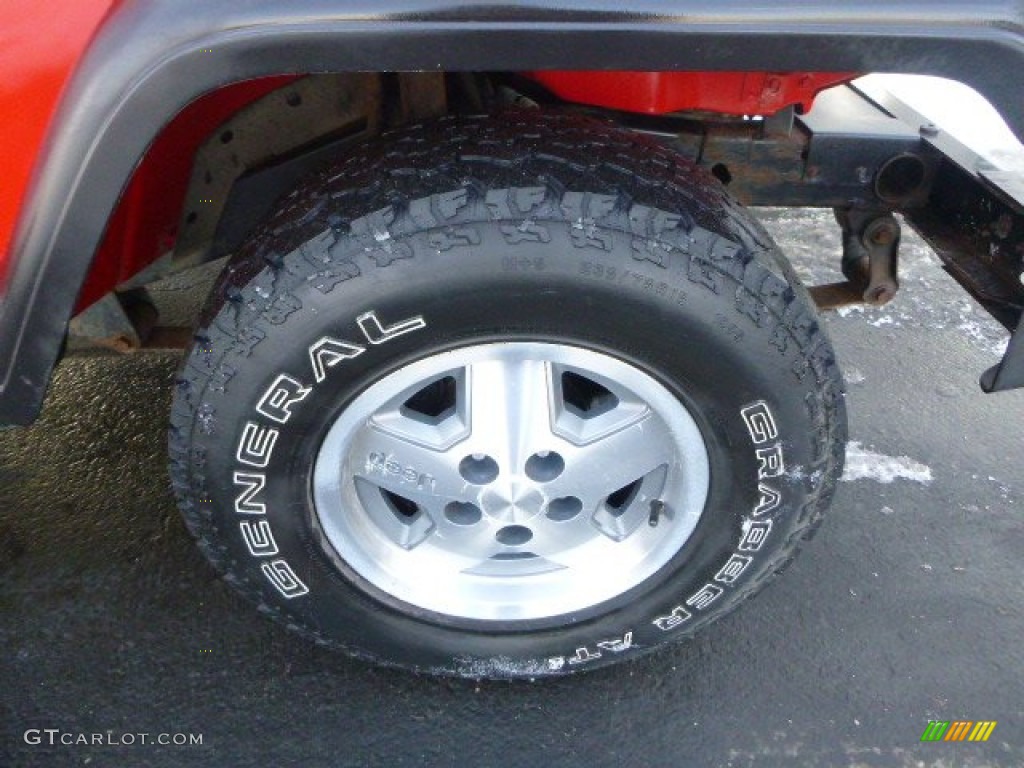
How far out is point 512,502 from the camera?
1.82 metres

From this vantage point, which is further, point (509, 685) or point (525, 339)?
point (509, 685)

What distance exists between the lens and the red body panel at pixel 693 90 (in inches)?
64.4

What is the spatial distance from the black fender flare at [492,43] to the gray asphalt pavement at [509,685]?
1.24m

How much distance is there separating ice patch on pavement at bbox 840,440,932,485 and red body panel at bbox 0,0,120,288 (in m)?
2.18

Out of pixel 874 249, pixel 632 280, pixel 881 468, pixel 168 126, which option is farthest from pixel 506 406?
pixel 881 468

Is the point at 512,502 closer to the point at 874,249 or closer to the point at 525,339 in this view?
the point at 525,339

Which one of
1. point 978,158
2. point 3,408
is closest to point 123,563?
point 3,408

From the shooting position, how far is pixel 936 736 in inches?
76.3

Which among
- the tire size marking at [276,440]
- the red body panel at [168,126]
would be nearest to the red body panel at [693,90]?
the red body panel at [168,126]

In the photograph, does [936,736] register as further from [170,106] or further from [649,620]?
[170,106]

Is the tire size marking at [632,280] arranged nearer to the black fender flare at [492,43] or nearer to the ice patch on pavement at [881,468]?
the black fender flare at [492,43]

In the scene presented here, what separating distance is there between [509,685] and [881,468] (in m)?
1.34

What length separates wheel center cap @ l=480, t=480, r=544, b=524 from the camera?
5.91ft

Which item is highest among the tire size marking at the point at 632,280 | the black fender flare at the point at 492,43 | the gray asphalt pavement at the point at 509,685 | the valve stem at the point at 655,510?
the black fender flare at the point at 492,43
